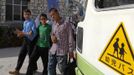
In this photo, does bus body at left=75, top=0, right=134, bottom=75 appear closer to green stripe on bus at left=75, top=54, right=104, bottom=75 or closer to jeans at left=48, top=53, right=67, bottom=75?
green stripe on bus at left=75, top=54, right=104, bottom=75

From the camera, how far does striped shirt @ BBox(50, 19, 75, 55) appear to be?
625cm

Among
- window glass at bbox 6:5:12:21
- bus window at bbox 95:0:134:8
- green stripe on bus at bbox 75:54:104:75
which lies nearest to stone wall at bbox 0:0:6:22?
window glass at bbox 6:5:12:21

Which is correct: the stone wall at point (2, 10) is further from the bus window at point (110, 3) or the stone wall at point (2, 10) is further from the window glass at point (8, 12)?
the bus window at point (110, 3)

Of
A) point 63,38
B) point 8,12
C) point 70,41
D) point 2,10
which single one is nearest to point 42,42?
point 63,38

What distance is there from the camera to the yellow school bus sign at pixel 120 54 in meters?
2.97

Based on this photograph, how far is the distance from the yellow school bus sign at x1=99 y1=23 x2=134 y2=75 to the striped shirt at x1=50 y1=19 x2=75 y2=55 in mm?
2778

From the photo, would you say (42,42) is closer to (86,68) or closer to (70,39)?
(70,39)

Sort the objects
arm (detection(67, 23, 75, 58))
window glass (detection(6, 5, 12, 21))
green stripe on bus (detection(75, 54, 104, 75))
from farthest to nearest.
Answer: window glass (detection(6, 5, 12, 21)) < arm (detection(67, 23, 75, 58)) < green stripe on bus (detection(75, 54, 104, 75))

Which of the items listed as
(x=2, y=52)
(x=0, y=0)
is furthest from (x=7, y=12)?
(x=2, y=52)

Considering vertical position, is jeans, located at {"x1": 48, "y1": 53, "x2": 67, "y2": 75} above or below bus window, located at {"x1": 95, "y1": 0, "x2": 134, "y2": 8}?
below

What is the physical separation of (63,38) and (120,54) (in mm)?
3205

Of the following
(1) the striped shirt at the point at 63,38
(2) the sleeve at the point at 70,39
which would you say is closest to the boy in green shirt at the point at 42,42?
(1) the striped shirt at the point at 63,38

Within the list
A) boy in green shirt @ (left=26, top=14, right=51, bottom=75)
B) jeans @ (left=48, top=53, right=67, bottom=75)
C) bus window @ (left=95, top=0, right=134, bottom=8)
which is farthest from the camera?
boy in green shirt @ (left=26, top=14, right=51, bottom=75)

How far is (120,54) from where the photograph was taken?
3162 mm
